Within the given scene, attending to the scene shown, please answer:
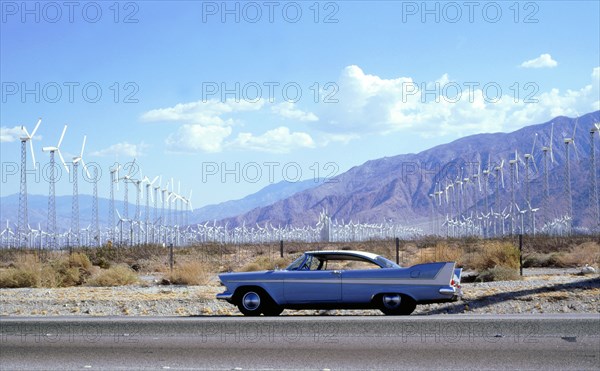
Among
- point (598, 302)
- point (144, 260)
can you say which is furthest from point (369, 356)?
point (144, 260)

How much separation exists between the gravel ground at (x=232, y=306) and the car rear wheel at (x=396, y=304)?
2.23 meters

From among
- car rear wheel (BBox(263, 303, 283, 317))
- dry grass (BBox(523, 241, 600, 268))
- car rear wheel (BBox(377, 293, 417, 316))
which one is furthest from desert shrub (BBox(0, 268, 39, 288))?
dry grass (BBox(523, 241, 600, 268))

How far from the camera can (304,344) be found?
12.6 metres

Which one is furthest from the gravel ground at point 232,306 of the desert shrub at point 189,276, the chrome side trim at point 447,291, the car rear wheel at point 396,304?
the desert shrub at point 189,276

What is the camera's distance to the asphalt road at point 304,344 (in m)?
11.2

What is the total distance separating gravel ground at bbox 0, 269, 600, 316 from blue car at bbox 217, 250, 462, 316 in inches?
92.1

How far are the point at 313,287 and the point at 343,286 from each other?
0.62 m

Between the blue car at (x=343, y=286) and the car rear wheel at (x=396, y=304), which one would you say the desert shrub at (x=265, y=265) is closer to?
the blue car at (x=343, y=286)

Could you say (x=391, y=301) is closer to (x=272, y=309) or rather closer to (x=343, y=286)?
(x=343, y=286)

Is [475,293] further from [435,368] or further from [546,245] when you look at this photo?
[546,245]

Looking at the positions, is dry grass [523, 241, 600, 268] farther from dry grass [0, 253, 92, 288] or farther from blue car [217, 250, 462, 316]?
blue car [217, 250, 462, 316]

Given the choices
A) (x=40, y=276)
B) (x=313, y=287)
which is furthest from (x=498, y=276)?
(x=40, y=276)

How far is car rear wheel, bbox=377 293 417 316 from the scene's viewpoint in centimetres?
1662

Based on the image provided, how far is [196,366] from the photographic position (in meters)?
11.2
